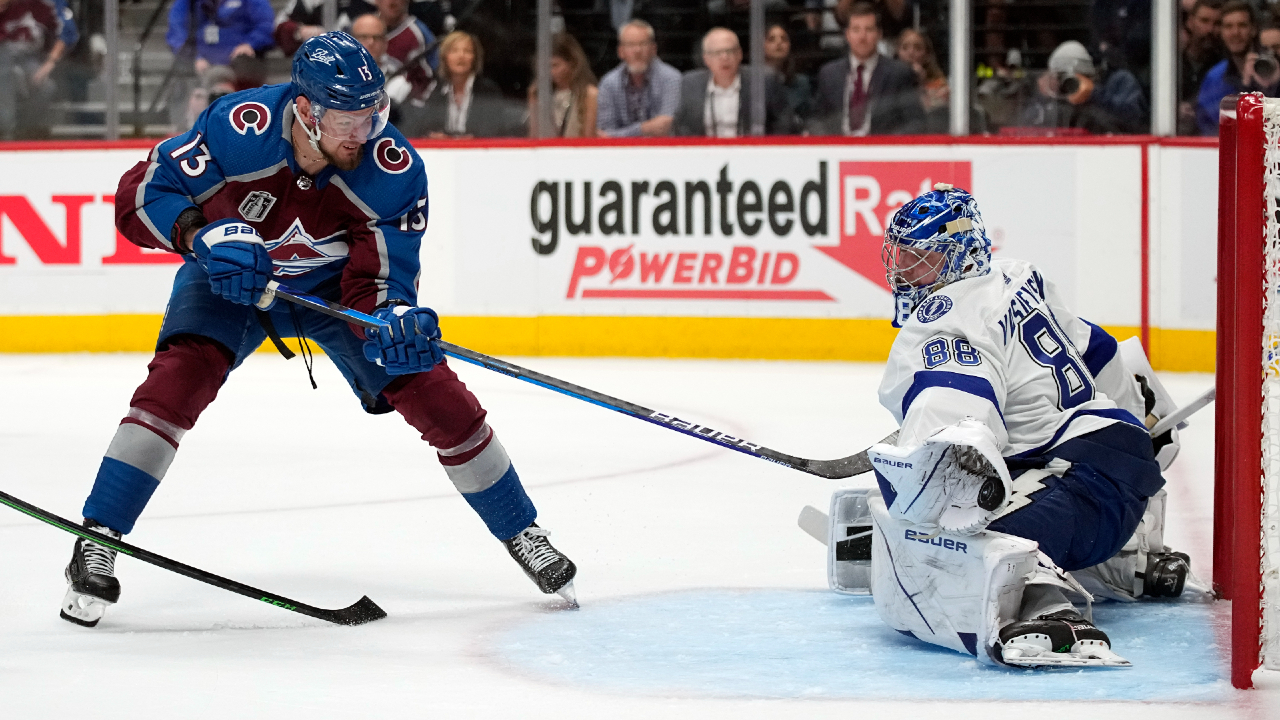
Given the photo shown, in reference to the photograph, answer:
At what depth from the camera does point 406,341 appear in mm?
2775

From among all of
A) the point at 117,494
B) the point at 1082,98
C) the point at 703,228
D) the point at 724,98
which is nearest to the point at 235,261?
the point at 117,494

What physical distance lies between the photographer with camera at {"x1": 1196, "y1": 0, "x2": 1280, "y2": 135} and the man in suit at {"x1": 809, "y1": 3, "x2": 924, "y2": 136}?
102 centimetres

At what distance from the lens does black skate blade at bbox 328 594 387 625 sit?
283 cm

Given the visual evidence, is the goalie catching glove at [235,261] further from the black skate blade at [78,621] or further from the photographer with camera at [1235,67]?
the photographer with camera at [1235,67]

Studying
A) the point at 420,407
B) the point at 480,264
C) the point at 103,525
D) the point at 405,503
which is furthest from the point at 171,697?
the point at 480,264

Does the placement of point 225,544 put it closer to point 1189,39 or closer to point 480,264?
point 480,264

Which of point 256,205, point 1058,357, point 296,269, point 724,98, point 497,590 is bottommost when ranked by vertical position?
point 497,590

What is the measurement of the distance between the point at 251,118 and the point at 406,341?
1.60ft

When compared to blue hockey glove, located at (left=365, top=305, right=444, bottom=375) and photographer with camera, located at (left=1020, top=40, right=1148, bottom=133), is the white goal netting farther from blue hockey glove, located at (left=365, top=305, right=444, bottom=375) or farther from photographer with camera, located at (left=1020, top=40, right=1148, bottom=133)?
photographer with camera, located at (left=1020, top=40, right=1148, bottom=133)

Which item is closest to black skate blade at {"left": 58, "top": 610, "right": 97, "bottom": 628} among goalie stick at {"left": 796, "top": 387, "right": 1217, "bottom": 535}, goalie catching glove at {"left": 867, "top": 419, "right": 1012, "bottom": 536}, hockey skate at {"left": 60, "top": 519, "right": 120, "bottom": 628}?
hockey skate at {"left": 60, "top": 519, "right": 120, "bottom": 628}

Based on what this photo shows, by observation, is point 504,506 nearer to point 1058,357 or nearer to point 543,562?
point 543,562

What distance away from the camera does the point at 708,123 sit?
6688 millimetres

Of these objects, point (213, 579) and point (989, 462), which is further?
point (213, 579)

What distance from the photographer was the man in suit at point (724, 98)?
21.9ft
